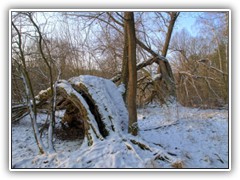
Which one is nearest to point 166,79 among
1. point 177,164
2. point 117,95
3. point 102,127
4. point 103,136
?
point 117,95

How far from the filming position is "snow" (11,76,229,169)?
10.5 ft

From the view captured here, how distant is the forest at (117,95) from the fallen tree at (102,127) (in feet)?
0.06

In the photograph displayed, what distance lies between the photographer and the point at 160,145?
13.0 feet

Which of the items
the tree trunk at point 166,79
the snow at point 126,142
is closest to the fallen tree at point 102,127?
the snow at point 126,142

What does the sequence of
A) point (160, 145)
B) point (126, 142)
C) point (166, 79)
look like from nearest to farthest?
1. point (126, 142)
2. point (160, 145)
3. point (166, 79)

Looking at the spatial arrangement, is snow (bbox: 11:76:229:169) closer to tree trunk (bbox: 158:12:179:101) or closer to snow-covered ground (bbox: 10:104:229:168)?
snow-covered ground (bbox: 10:104:229:168)

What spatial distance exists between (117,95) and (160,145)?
4.77ft

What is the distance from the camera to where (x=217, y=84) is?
512cm

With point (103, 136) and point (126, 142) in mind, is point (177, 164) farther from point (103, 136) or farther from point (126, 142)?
point (103, 136)

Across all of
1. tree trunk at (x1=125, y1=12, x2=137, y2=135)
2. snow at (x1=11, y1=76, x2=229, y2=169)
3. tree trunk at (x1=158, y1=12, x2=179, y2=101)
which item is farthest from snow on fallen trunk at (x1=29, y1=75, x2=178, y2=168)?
tree trunk at (x1=158, y1=12, x2=179, y2=101)

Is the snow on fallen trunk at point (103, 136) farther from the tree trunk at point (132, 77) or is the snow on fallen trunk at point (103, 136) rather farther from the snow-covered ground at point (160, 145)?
the tree trunk at point (132, 77)

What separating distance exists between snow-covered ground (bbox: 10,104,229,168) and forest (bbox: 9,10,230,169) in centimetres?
2

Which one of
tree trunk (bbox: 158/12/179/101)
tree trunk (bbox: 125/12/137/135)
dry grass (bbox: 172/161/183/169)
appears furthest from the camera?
tree trunk (bbox: 158/12/179/101)

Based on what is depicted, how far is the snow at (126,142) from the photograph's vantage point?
319cm
